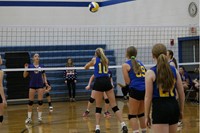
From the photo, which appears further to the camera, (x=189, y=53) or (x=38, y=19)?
(x=38, y=19)

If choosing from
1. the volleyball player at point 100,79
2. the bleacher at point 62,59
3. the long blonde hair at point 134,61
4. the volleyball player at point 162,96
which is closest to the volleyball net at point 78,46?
the bleacher at point 62,59

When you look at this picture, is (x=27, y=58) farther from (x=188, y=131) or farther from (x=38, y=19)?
(x=188, y=131)

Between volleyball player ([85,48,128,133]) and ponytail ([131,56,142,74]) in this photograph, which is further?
volleyball player ([85,48,128,133])

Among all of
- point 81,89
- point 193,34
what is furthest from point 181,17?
point 81,89

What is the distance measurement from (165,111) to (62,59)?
13.2 metres

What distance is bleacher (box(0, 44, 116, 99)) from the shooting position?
17.1 m

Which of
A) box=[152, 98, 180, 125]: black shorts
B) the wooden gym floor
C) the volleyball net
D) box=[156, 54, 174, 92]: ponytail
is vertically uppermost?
the volleyball net

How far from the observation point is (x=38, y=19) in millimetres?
18516

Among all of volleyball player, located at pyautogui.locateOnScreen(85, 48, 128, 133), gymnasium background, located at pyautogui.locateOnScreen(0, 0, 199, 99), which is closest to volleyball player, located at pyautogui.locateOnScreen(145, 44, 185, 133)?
volleyball player, located at pyautogui.locateOnScreen(85, 48, 128, 133)

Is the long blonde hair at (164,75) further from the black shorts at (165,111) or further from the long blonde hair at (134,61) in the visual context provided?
the long blonde hair at (134,61)

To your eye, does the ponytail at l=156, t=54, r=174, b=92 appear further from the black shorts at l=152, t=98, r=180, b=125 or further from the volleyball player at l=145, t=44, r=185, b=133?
the black shorts at l=152, t=98, r=180, b=125

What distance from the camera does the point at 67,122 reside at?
10609mm

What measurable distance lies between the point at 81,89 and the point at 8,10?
482 centimetres

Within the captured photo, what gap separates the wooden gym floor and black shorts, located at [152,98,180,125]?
13.8 feet
